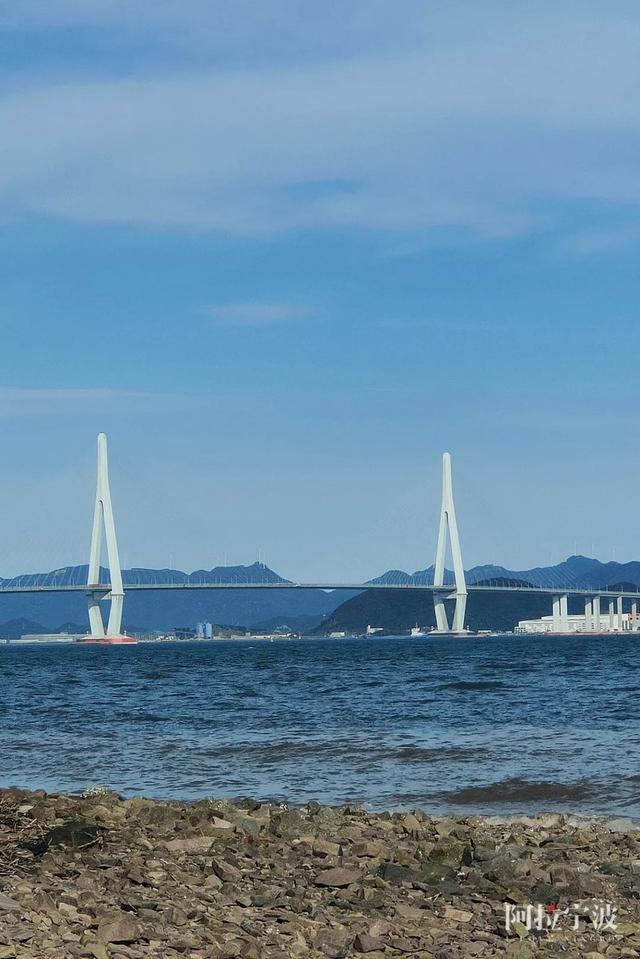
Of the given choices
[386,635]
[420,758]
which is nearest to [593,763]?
[420,758]

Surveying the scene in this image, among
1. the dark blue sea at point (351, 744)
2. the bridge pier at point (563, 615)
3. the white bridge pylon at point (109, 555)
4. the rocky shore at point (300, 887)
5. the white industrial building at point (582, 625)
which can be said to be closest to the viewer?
the rocky shore at point (300, 887)

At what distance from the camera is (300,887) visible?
6.28 meters

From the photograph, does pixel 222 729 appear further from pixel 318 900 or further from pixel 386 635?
pixel 386 635

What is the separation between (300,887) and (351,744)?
8.50 metres

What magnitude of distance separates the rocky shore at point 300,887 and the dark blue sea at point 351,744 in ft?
7.77

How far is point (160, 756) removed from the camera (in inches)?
547

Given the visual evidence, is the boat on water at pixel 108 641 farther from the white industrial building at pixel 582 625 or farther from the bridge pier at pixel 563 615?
the white industrial building at pixel 582 625

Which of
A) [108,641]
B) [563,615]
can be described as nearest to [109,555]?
[108,641]

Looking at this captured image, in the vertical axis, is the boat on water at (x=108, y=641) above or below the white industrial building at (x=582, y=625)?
below

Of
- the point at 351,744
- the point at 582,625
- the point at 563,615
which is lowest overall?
the point at 351,744

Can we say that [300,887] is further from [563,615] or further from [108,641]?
[563,615]

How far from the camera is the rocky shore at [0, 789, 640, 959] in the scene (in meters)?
5.29

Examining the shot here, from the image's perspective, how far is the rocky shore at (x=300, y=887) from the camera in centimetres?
529

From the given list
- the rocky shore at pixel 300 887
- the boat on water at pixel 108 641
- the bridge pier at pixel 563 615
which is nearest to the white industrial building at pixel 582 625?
the bridge pier at pixel 563 615
